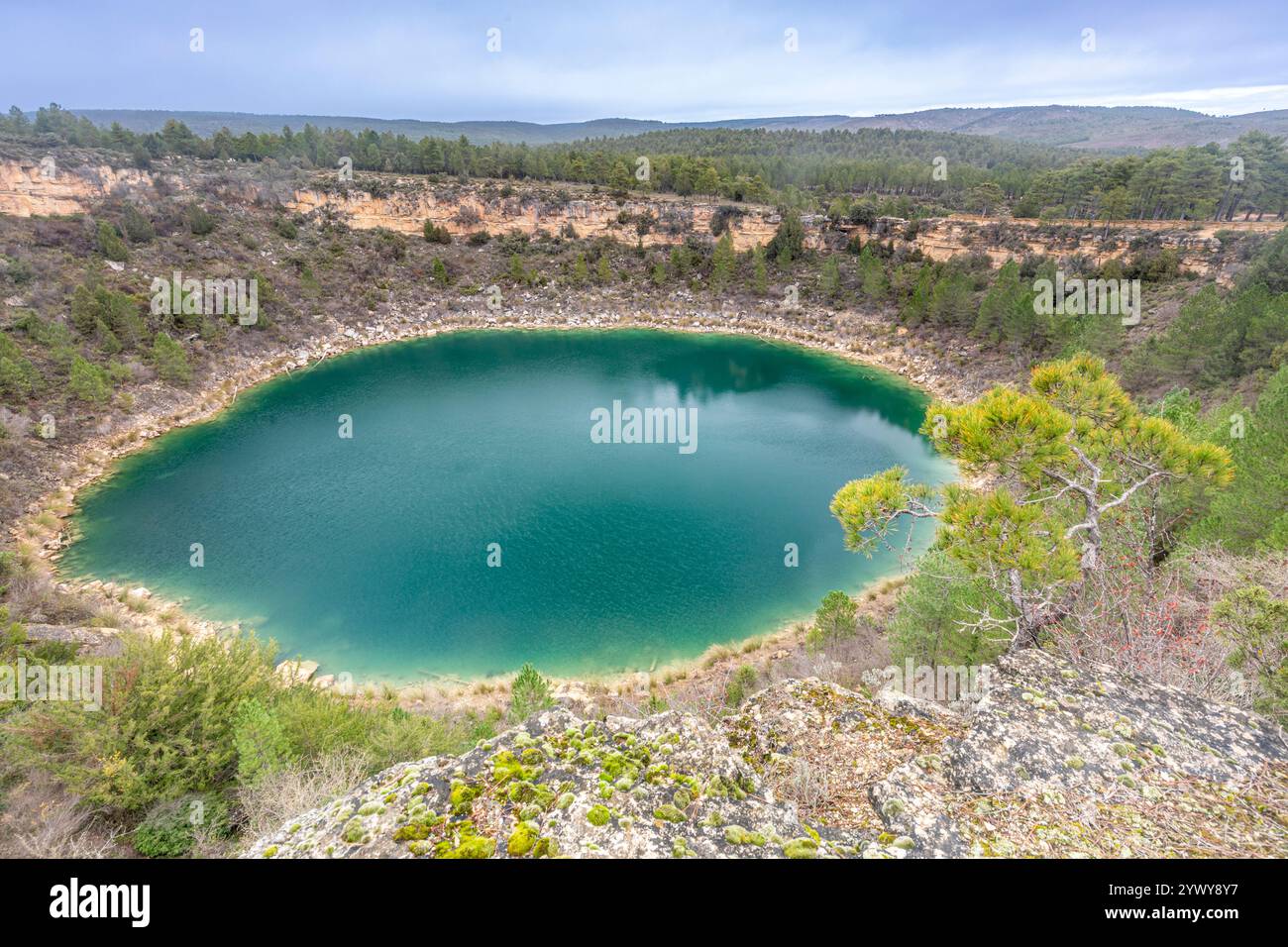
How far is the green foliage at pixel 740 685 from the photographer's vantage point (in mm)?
13998

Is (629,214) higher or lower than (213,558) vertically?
higher

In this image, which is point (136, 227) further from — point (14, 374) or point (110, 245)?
point (14, 374)

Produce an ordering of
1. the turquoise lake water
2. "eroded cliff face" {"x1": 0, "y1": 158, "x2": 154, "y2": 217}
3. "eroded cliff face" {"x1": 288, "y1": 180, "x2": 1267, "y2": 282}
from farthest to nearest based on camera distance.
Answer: "eroded cliff face" {"x1": 288, "y1": 180, "x2": 1267, "y2": 282} < "eroded cliff face" {"x1": 0, "y1": 158, "x2": 154, "y2": 217} < the turquoise lake water

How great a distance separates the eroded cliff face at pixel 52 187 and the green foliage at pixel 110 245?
999 centimetres

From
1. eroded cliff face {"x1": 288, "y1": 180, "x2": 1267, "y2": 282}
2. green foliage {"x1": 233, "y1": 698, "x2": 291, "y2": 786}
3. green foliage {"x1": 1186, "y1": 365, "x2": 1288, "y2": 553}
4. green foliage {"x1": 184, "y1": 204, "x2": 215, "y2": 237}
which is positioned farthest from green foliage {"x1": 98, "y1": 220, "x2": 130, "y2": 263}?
green foliage {"x1": 1186, "y1": 365, "x2": 1288, "y2": 553}

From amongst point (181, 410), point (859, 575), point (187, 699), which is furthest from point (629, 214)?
point (187, 699)

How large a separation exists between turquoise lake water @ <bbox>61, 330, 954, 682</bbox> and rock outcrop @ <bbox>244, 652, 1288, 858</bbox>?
12331mm

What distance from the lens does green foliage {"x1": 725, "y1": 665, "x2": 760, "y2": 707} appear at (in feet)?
45.9

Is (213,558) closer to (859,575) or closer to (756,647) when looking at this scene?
(756,647)

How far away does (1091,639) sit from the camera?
7875 millimetres

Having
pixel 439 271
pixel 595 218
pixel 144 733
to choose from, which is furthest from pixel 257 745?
pixel 595 218

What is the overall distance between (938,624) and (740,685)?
518cm

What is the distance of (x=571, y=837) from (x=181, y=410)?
41624 millimetres

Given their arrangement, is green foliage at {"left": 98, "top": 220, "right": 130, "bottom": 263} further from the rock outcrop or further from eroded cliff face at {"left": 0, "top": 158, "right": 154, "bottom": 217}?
the rock outcrop
